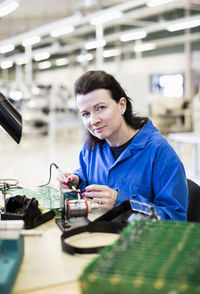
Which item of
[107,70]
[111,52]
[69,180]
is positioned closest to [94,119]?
[69,180]

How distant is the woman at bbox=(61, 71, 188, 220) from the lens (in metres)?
1.47

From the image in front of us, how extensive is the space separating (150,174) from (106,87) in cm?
47

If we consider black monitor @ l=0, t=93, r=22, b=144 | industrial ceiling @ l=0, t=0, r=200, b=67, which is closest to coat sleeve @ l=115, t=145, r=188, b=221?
black monitor @ l=0, t=93, r=22, b=144

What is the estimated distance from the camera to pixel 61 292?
0.85 m

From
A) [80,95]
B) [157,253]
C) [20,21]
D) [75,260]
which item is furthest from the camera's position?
[20,21]

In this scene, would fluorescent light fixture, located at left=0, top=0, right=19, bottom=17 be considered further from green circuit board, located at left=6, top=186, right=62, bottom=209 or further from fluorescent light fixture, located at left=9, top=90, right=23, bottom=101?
fluorescent light fixture, located at left=9, top=90, right=23, bottom=101

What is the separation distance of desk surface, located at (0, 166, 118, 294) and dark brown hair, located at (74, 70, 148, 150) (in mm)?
678

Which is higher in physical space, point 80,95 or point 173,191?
point 80,95

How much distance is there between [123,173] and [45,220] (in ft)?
1.70

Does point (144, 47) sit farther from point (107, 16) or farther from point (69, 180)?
point (69, 180)

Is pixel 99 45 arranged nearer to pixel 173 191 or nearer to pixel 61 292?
pixel 173 191

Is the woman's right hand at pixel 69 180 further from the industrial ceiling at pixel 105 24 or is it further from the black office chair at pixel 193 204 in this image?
the industrial ceiling at pixel 105 24

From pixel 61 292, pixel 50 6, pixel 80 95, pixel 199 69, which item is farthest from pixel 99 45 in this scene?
pixel 199 69

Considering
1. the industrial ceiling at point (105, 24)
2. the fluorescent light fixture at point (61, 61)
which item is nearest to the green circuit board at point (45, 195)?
the industrial ceiling at point (105, 24)
